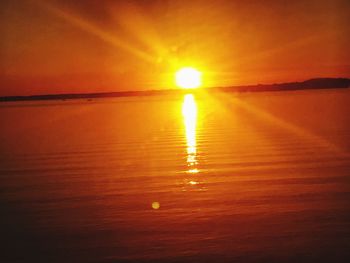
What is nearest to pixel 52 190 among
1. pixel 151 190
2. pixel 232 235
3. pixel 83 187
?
pixel 83 187

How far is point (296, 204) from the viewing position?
29.7 feet

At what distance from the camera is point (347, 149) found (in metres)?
16.8

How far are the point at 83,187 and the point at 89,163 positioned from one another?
402 cm

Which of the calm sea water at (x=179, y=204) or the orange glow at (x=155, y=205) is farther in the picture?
the orange glow at (x=155, y=205)

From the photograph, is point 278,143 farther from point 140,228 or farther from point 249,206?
point 140,228

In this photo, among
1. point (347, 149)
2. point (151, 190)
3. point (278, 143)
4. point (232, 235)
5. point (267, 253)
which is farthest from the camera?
point (278, 143)

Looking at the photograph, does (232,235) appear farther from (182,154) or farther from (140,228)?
(182,154)

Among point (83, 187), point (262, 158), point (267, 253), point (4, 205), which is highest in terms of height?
point (262, 158)

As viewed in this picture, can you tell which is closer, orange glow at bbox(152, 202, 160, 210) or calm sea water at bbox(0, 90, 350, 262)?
calm sea water at bbox(0, 90, 350, 262)

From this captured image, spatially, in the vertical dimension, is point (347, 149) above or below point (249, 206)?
above

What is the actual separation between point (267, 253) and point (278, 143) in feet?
41.7

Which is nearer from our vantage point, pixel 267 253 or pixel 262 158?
pixel 267 253

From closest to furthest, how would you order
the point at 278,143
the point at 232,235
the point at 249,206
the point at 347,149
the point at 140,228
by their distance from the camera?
the point at 232,235, the point at 140,228, the point at 249,206, the point at 347,149, the point at 278,143

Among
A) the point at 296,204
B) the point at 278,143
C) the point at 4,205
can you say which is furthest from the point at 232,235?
the point at 278,143
